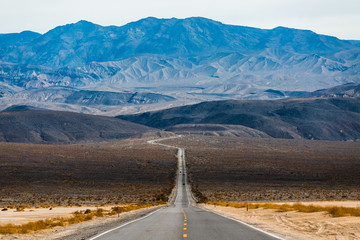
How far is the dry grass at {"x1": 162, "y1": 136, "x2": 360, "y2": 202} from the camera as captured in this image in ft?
204

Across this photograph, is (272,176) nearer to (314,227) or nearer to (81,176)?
(81,176)

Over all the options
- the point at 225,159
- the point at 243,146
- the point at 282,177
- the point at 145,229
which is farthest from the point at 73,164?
the point at 145,229

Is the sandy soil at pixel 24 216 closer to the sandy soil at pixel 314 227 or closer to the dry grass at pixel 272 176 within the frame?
the sandy soil at pixel 314 227

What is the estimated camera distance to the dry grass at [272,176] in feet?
204

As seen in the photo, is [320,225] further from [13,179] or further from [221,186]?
[13,179]

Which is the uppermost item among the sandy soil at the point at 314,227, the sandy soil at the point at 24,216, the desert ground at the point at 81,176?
the sandy soil at the point at 314,227

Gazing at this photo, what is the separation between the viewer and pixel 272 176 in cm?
8944

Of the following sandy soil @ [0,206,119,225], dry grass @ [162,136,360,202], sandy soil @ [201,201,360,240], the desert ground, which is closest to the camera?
sandy soil @ [201,201,360,240]

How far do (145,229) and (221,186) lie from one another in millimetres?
56689

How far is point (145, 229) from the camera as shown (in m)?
20.8

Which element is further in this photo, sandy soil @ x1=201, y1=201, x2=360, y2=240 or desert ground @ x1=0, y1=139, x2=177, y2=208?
desert ground @ x1=0, y1=139, x2=177, y2=208

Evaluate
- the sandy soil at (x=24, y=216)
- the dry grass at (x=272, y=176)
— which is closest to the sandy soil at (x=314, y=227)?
the sandy soil at (x=24, y=216)

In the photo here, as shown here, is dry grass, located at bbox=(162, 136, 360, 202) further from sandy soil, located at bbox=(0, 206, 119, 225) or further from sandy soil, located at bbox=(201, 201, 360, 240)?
sandy soil, located at bbox=(201, 201, 360, 240)

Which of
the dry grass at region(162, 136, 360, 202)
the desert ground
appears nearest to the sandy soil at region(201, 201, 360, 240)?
the dry grass at region(162, 136, 360, 202)
